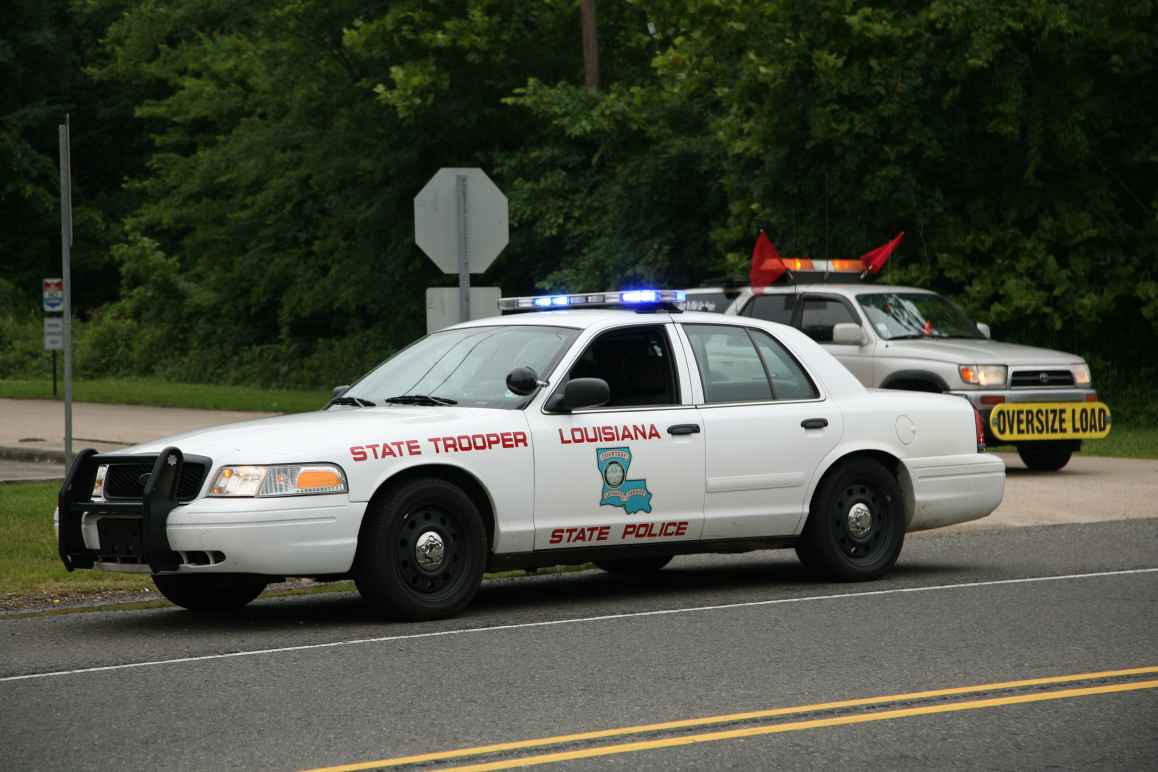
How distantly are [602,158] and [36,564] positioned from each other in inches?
Result: 988

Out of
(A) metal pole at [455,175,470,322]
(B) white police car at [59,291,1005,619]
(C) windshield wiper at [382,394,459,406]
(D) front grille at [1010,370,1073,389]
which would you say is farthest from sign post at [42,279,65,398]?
(D) front grille at [1010,370,1073,389]

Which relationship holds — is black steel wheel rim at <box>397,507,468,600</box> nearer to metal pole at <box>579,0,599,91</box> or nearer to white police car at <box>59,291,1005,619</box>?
white police car at <box>59,291,1005,619</box>

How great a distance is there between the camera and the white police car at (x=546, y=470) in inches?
367

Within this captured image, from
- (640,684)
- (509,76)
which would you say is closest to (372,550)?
(640,684)

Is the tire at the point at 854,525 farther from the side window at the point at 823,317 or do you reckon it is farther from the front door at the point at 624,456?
the side window at the point at 823,317

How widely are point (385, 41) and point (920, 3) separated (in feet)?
44.6

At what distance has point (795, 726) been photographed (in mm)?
6961

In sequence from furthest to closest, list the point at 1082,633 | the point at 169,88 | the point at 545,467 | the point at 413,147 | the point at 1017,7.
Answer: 1. the point at 169,88
2. the point at 413,147
3. the point at 1017,7
4. the point at 545,467
5. the point at 1082,633

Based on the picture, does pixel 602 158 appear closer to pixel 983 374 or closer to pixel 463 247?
pixel 983 374

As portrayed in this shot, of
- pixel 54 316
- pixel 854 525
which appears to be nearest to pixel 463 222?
pixel 854 525

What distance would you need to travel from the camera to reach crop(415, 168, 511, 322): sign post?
14.8 m

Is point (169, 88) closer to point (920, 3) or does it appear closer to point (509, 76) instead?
point (509, 76)

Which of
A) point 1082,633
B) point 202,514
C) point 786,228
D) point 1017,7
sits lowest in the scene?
point 1082,633

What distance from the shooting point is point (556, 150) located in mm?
36750
